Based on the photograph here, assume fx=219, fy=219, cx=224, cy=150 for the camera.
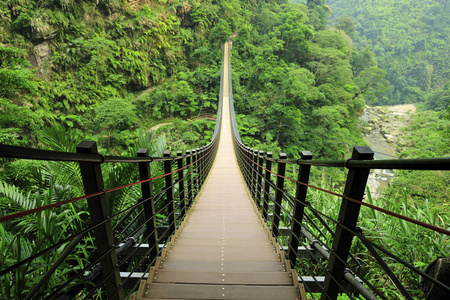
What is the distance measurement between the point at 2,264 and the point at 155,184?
149cm

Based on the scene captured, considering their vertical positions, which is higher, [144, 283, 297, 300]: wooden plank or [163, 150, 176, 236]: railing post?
[163, 150, 176, 236]: railing post

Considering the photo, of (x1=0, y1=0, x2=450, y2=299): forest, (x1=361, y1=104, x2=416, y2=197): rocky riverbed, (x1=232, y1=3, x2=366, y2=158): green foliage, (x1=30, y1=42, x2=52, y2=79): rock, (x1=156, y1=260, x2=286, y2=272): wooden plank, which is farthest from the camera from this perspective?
(x1=361, y1=104, x2=416, y2=197): rocky riverbed

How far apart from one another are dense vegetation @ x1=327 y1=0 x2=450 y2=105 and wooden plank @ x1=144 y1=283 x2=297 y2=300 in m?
40.7

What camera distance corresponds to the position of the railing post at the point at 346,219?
36.7 inches

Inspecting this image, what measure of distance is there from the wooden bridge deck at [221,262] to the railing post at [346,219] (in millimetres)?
399

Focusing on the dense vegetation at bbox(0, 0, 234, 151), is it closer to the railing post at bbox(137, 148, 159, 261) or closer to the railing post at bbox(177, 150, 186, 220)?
the railing post at bbox(177, 150, 186, 220)

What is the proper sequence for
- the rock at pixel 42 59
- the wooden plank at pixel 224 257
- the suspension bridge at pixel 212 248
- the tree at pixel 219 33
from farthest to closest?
the tree at pixel 219 33, the rock at pixel 42 59, the wooden plank at pixel 224 257, the suspension bridge at pixel 212 248

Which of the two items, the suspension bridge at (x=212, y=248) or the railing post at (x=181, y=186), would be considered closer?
the suspension bridge at (x=212, y=248)

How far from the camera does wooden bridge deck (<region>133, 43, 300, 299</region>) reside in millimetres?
1339

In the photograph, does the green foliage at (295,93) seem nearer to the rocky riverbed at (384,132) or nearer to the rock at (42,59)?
the rocky riverbed at (384,132)

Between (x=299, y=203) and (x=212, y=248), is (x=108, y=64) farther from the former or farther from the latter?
(x=299, y=203)

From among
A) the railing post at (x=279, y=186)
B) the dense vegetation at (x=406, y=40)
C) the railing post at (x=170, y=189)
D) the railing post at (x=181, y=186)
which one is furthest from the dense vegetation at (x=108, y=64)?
the dense vegetation at (x=406, y=40)

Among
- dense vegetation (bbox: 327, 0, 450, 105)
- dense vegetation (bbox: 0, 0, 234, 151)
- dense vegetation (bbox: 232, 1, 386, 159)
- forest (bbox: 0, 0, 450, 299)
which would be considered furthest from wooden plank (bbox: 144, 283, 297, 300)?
dense vegetation (bbox: 327, 0, 450, 105)

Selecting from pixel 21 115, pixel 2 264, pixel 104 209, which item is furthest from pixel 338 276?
pixel 21 115
